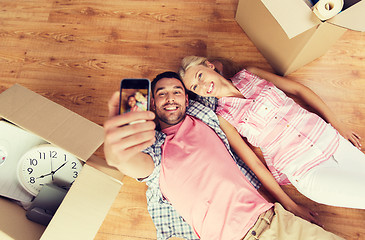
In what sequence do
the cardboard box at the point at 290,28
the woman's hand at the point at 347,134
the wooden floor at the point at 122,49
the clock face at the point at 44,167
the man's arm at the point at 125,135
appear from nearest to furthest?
1. the man's arm at the point at 125,135
2. the cardboard box at the point at 290,28
3. the clock face at the point at 44,167
4. the woman's hand at the point at 347,134
5. the wooden floor at the point at 122,49

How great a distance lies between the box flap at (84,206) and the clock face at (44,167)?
0.71 feet

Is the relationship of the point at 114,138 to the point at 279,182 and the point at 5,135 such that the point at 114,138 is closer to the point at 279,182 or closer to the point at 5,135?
the point at 5,135

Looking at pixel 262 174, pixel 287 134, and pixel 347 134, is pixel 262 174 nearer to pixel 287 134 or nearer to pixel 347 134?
pixel 287 134

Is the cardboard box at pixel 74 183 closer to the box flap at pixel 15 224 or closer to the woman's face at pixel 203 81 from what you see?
the box flap at pixel 15 224

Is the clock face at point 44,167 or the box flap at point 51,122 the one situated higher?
the box flap at point 51,122

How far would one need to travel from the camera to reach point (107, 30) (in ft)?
5.39

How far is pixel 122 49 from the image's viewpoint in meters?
1.61

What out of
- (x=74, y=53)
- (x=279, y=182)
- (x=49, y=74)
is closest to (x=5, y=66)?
(x=49, y=74)

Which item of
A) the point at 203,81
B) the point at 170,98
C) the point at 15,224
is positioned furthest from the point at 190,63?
the point at 15,224

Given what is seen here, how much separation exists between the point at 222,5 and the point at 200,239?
1352 mm

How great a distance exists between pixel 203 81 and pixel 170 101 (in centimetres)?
19

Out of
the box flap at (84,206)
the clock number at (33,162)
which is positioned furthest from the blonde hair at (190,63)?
the clock number at (33,162)

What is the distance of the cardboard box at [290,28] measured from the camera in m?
0.95

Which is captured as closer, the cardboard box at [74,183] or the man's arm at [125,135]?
the man's arm at [125,135]
